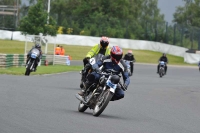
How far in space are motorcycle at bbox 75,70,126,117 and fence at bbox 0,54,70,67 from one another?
18.8 meters

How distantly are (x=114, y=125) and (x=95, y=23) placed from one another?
6494cm

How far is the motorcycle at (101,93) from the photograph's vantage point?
500 inches

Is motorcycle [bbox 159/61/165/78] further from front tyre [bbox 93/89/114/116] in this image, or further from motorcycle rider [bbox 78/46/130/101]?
front tyre [bbox 93/89/114/116]

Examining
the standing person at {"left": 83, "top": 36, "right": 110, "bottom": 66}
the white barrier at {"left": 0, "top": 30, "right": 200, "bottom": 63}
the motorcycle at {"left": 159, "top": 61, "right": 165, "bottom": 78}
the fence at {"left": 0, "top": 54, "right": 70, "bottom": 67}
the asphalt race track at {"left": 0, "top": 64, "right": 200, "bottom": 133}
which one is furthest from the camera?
the white barrier at {"left": 0, "top": 30, "right": 200, "bottom": 63}

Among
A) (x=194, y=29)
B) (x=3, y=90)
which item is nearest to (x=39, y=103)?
(x=3, y=90)

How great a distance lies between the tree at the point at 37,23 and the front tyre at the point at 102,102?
32703 millimetres

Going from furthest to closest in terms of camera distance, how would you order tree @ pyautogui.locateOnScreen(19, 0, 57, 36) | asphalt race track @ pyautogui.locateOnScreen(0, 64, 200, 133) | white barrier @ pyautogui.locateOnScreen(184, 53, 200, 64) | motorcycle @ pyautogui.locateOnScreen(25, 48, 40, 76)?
white barrier @ pyautogui.locateOnScreen(184, 53, 200, 64), tree @ pyautogui.locateOnScreen(19, 0, 57, 36), motorcycle @ pyautogui.locateOnScreen(25, 48, 40, 76), asphalt race track @ pyautogui.locateOnScreen(0, 64, 200, 133)

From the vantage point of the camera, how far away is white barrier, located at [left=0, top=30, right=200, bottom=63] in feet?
219

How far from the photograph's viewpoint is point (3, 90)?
57.3 feet

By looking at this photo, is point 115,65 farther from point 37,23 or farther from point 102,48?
point 37,23

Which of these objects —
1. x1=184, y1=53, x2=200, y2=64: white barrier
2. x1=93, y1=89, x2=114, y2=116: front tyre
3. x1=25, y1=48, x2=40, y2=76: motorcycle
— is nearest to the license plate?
x1=93, y1=89, x2=114, y2=116: front tyre

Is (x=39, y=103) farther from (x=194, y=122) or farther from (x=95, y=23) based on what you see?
(x=95, y=23)

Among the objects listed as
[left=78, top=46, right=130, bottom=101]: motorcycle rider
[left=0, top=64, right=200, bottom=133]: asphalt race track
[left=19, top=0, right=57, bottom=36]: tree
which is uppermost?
[left=19, top=0, right=57, bottom=36]: tree

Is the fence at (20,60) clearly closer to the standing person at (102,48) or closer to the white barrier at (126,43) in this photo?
the standing person at (102,48)
